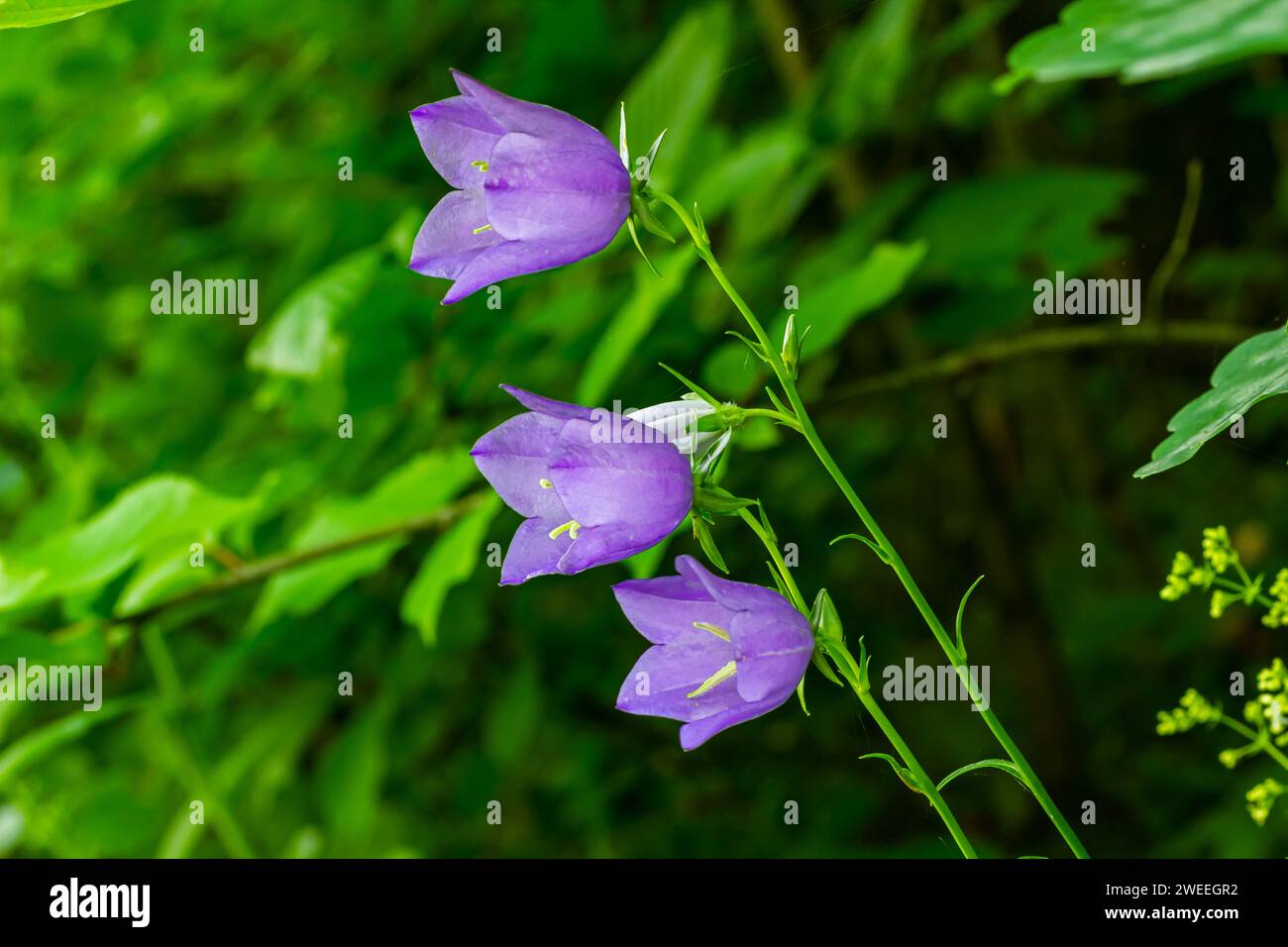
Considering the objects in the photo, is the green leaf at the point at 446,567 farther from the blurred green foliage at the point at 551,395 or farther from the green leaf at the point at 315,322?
the green leaf at the point at 315,322

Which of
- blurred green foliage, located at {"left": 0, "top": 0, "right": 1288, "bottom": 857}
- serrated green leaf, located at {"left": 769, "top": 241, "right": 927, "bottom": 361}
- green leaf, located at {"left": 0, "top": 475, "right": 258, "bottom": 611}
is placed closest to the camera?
green leaf, located at {"left": 0, "top": 475, "right": 258, "bottom": 611}

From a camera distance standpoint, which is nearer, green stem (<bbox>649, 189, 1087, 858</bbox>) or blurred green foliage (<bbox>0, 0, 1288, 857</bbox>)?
green stem (<bbox>649, 189, 1087, 858</bbox>)

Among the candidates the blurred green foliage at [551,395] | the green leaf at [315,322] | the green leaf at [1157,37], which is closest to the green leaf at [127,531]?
the blurred green foliage at [551,395]

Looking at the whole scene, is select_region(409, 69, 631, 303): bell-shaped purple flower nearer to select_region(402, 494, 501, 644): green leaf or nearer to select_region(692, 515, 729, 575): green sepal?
select_region(692, 515, 729, 575): green sepal

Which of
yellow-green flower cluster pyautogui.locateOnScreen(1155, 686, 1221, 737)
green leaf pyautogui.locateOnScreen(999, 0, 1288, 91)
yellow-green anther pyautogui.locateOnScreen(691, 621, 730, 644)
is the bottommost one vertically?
yellow-green flower cluster pyautogui.locateOnScreen(1155, 686, 1221, 737)

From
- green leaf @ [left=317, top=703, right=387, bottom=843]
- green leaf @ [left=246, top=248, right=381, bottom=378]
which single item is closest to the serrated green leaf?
green leaf @ [left=246, top=248, right=381, bottom=378]

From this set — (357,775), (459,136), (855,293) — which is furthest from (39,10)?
(357,775)

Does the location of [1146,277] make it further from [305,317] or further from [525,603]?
[305,317]
